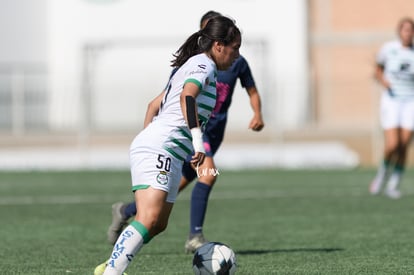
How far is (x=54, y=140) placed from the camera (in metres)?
29.7

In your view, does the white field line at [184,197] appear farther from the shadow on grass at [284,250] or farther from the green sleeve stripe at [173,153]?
the green sleeve stripe at [173,153]

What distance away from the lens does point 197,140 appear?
6.60 metres

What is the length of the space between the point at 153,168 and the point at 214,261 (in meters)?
0.81

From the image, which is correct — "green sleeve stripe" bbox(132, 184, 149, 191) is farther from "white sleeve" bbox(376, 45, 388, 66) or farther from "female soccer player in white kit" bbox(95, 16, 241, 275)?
"white sleeve" bbox(376, 45, 388, 66)

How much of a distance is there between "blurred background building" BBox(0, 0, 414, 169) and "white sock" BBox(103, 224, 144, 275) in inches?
639

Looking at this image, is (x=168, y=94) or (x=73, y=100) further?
(x=73, y=100)

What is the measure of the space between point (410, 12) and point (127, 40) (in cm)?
949

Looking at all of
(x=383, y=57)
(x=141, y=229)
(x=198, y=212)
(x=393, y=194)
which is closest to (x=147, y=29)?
(x=383, y=57)

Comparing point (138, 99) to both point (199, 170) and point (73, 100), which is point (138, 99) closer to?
point (73, 100)

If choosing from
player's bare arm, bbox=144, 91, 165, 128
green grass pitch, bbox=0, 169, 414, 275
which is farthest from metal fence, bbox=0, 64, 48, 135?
player's bare arm, bbox=144, 91, 165, 128

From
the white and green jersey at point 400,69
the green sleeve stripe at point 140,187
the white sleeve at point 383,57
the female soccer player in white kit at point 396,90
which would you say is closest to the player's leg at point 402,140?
the female soccer player in white kit at point 396,90

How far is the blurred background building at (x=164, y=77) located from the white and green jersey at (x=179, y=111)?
15.9 metres

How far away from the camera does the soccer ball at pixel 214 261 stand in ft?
23.6

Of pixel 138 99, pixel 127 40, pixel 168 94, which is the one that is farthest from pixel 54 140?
pixel 168 94
